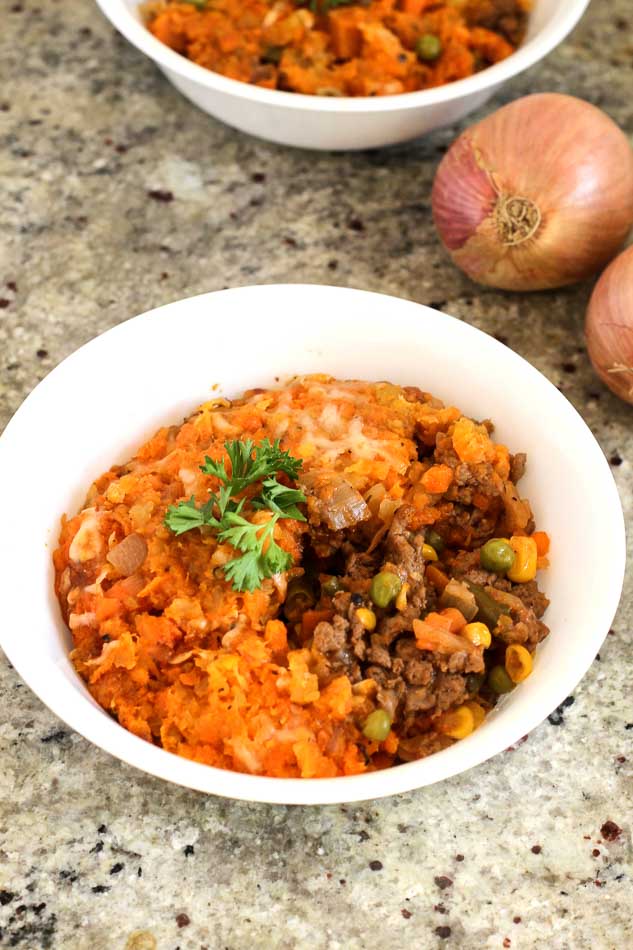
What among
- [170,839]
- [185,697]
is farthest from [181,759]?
[170,839]

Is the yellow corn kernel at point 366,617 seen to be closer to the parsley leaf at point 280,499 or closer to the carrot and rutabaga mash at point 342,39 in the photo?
the parsley leaf at point 280,499

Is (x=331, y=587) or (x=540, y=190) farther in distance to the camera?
(x=540, y=190)

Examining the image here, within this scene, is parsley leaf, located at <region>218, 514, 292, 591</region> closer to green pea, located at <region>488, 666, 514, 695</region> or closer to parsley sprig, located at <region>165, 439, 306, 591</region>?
parsley sprig, located at <region>165, 439, 306, 591</region>

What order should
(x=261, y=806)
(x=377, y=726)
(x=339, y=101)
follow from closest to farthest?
(x=377, y=726), (x=261, y=806), (x=339, y=101)

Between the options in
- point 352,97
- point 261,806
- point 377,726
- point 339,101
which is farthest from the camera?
point 352,97

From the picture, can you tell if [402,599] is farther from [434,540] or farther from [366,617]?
[434,540]

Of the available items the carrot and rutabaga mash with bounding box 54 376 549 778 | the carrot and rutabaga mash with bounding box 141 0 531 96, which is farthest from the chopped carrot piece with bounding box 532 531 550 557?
the carrot and rutabaga mash with bounding box 141 0 531 96

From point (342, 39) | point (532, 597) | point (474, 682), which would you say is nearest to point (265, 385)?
point (532, 597)
